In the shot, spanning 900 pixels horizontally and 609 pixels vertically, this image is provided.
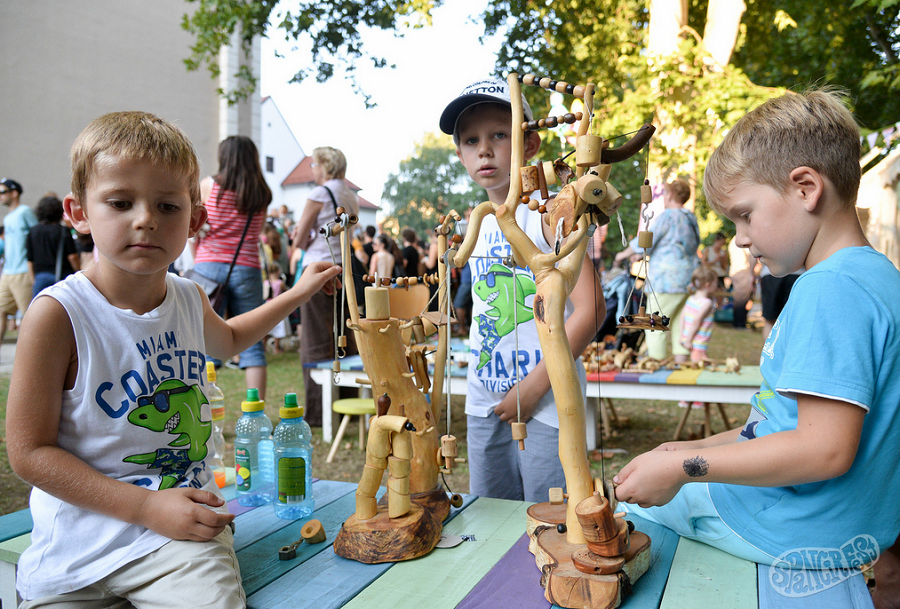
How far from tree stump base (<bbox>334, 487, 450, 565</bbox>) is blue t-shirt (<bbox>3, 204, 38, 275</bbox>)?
6.50 meters

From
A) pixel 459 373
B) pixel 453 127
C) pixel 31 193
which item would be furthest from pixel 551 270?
pixel 31 193

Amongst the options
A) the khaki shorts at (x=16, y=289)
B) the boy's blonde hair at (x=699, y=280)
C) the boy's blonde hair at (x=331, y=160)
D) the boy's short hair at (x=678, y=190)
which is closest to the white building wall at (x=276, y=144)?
the khaki shorts at (x=16, y=289)

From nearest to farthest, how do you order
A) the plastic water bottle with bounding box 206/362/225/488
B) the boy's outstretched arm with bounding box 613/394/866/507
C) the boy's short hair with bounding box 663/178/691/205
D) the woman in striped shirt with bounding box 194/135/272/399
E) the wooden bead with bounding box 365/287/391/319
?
the boy's outstretched arm with bounding box 613/394/866/507, the wooden bead with bounding box 365/287/391/319, the plastic water bottle with bounding box 206/362/225/488, the woman in striped shirt with bounding box 194/135/272/399, the boy's short hair with bounding box 663/178/691/205

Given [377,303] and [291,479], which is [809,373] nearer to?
[377,303]

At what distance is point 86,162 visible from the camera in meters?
1.20

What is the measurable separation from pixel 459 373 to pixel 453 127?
8.18 feet

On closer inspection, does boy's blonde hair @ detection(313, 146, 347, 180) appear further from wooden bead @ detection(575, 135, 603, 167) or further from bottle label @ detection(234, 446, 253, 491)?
wooden bead @ detection(575, 135, 603, 167)

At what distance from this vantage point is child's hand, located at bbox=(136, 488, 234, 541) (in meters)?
1.12

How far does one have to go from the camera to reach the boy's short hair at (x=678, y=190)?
17.7ft

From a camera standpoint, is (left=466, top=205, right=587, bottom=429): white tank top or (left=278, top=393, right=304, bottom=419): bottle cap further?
(left=466, top=205, right=587, bottom=429): white tank top

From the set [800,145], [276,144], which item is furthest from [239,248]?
[276,144]

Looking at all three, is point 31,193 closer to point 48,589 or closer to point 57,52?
point 57,52

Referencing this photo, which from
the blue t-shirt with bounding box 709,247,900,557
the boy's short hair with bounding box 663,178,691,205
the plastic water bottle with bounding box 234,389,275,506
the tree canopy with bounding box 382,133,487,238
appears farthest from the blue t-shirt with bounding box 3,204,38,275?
the tree canopy with bounding box 382,133,487,238

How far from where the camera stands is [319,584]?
3.96 ft
